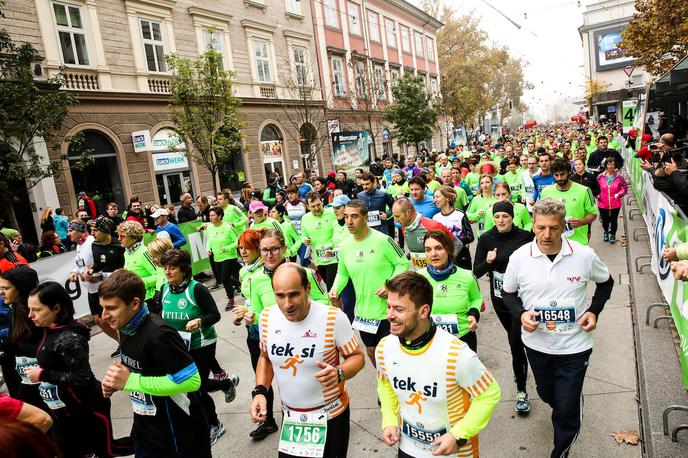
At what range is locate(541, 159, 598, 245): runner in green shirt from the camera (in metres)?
6.04

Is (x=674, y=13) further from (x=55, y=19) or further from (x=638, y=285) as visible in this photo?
(x=55, y=19)

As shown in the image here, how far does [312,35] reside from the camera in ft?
94.9

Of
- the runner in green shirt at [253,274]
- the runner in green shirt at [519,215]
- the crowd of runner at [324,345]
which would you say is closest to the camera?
the crowd of runner at [324,345]

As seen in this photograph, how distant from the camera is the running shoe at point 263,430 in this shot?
14.6 feet

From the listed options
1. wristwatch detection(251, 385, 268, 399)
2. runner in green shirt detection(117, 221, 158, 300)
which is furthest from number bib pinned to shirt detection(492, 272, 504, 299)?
runner in green shirt detection(117, 221, 158, 300)

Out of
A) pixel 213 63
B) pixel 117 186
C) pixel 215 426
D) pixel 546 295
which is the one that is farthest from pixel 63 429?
pixel 117 186

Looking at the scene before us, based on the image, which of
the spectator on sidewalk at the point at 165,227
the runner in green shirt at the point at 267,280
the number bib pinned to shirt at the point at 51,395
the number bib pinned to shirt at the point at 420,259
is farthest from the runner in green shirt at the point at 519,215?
the spectator on sidewalk at the point at 165,227

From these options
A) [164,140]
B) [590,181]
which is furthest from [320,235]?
[164,140]

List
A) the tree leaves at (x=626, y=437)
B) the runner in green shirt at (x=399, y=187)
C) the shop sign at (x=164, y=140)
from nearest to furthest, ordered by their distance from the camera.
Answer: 1. the tree leaves at (x=626, y=437)
2. the runner in green shirt at (x=399, y=187)
3. the shop sign at (x=164, y=140)

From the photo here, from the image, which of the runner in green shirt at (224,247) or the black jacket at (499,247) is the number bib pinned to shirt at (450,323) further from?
the runner in green shirt at (224,247)

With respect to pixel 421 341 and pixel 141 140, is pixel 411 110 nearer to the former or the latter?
pixel 141 140

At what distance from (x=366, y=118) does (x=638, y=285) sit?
28090mm

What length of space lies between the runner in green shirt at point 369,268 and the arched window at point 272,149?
20308 mm

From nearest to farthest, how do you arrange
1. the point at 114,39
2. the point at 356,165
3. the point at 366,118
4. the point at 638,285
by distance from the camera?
the point at 638,285
the point at 114,39
the point at 356,165
the point at 366,118
